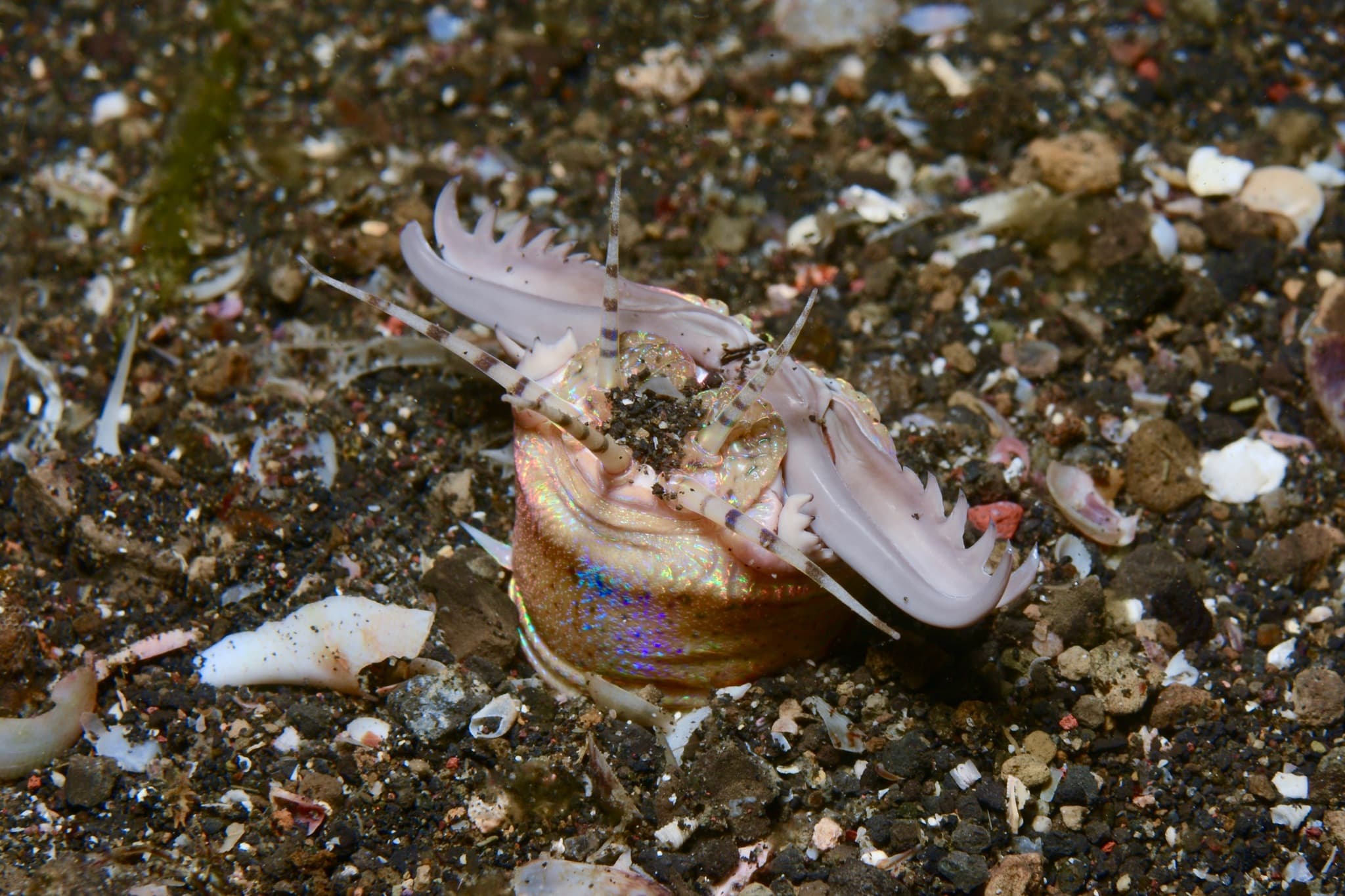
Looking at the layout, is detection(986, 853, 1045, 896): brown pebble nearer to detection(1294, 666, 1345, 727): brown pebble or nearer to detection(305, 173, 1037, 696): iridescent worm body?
detection(305, 173, 1037, 696): iridescent worm body

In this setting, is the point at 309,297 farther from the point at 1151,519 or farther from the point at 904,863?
the point at 1151,519

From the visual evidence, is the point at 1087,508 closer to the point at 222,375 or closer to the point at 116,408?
the point at 222,375

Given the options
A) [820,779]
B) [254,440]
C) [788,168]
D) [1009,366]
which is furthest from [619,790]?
[788,168]

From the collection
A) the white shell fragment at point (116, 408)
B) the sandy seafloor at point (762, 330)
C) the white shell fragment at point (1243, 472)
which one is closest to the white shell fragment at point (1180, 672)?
the sandy seafloor at point (762, 330)

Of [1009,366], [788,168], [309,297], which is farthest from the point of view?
[788,168]

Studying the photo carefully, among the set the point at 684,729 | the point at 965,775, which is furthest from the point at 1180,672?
the point at 684,729
